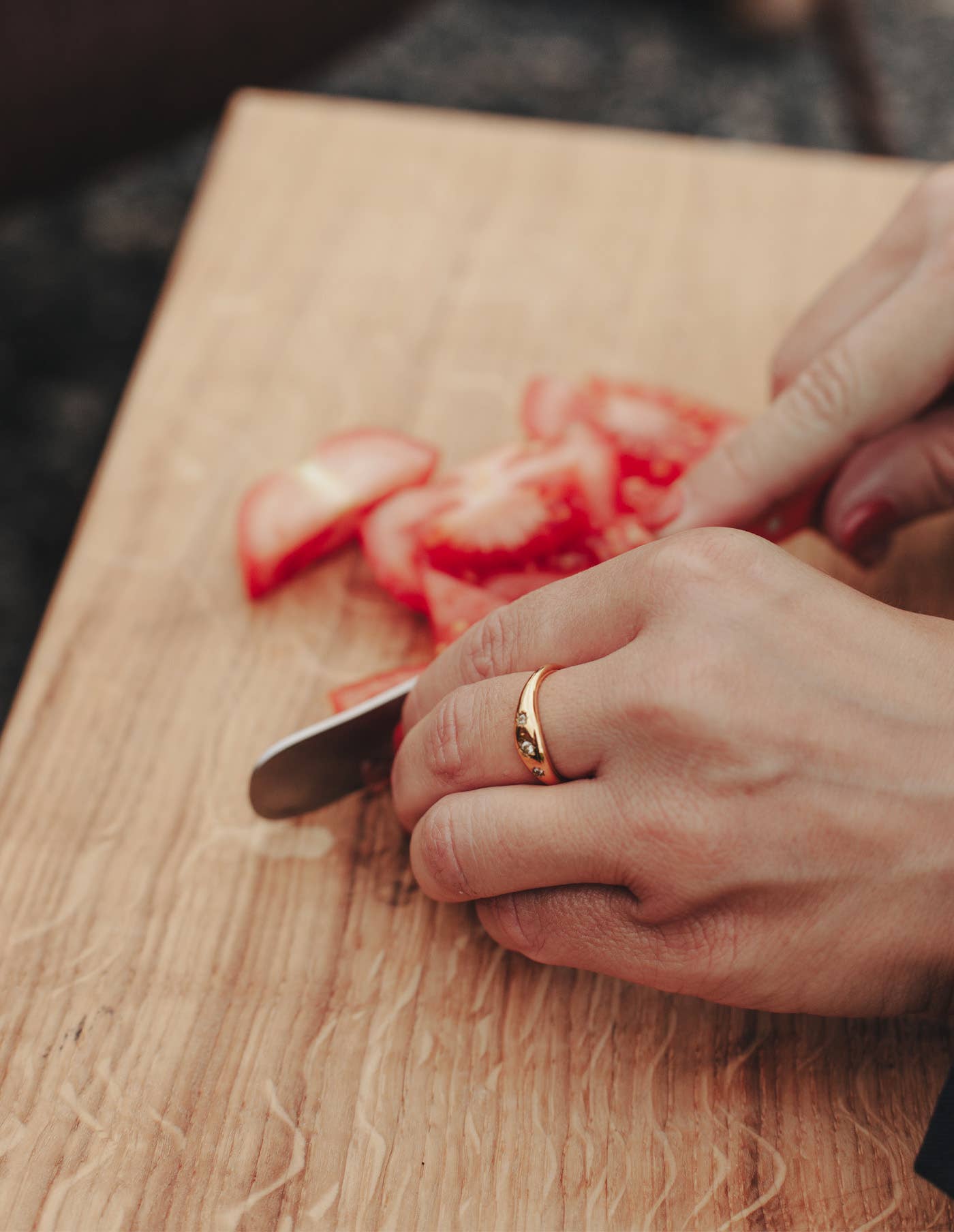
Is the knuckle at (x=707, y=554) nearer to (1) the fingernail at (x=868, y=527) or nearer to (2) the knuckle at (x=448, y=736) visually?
(2) the knuckle at (x=448, y=736)

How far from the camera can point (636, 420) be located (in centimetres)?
107

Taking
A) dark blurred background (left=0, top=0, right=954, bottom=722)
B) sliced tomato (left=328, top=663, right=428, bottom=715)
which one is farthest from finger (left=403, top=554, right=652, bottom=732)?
dark blurred background (left=0, top=0, right=954, bottom=722)

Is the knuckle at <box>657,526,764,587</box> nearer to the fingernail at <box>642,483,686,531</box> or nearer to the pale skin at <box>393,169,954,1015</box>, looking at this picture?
the pale skin at <box>393,169,954,1015</box>

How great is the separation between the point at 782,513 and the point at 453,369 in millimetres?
419

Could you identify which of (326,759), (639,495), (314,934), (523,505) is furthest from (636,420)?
(314,934)

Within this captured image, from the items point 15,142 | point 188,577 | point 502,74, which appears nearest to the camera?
point 188,577

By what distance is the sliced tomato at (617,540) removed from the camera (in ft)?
3.12

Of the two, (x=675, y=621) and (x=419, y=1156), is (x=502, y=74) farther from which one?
(x=419, y=1156)

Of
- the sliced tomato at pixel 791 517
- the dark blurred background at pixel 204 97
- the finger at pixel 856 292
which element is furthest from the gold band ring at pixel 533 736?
the dark blurred background at pixel 204 97

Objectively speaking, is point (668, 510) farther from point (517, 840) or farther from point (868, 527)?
point (517, 840)

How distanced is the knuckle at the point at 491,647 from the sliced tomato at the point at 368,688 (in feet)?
0.45

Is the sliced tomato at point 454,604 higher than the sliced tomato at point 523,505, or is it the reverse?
the sliced tomato at point 523,505

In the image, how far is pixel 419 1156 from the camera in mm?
733

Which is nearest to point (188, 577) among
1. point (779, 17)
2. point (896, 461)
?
point (896, 461)
